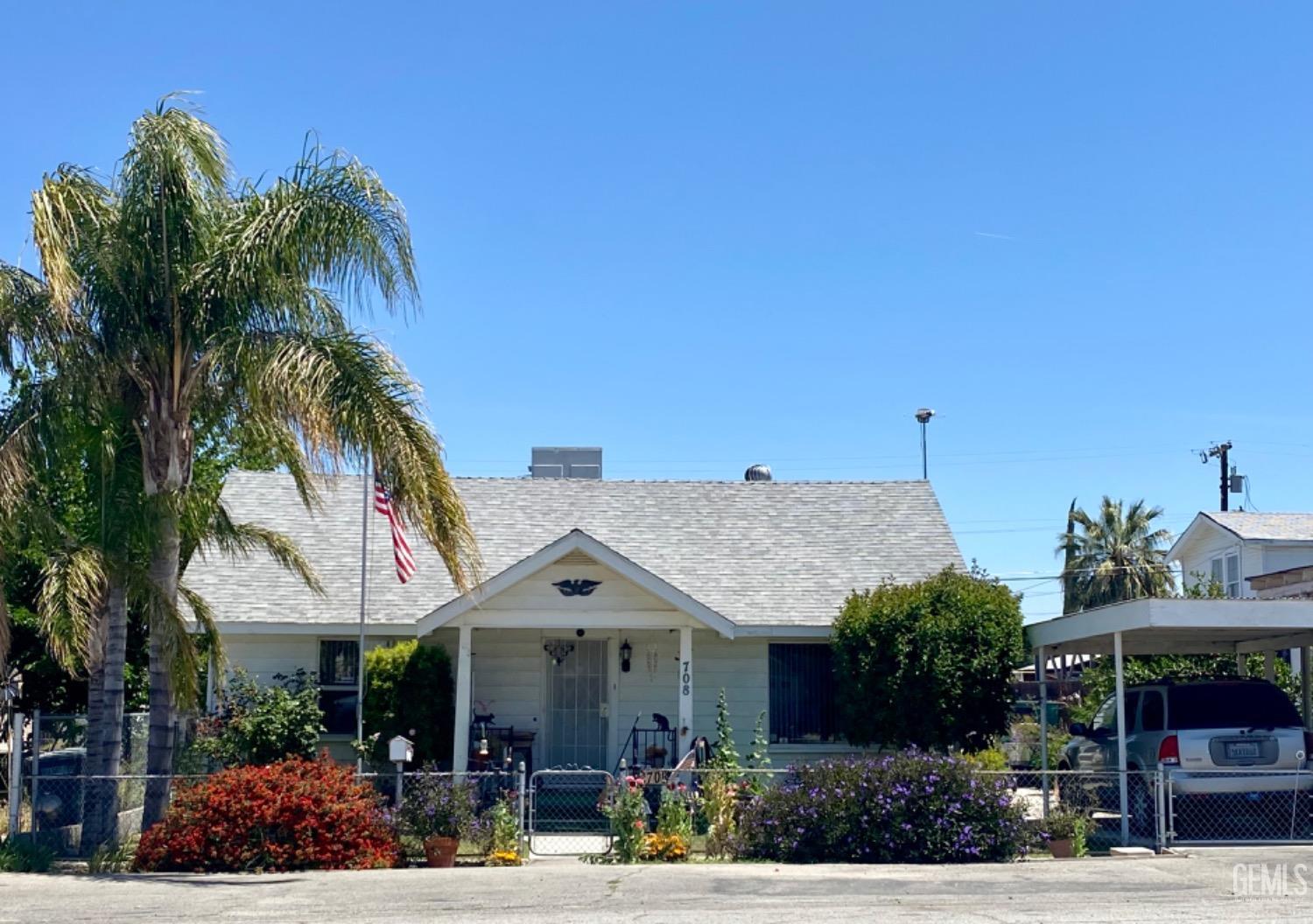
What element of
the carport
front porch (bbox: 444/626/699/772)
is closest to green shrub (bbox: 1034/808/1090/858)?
the carport

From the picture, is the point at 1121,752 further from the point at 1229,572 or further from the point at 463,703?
the point at 1229,572

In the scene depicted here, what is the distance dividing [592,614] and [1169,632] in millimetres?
7293

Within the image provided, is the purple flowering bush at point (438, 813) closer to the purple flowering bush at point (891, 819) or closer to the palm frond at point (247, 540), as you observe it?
the purple flowering bush at point (891, 819)

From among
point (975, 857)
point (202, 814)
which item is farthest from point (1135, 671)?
point (202, 814)

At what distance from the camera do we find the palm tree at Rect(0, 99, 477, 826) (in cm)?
1296

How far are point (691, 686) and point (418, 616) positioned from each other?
13.1 ft

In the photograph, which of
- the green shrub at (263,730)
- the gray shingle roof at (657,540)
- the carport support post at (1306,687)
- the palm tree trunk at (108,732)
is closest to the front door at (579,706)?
the gray shingle roof at (657,540)

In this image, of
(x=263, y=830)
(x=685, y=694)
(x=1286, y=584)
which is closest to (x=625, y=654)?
(x=685, y=694)

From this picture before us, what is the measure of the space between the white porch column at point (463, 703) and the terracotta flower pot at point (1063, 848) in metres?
7.27

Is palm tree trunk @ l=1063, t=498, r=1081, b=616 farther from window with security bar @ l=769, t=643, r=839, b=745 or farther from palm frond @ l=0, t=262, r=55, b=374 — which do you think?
palm frond @ l=0, t=262, r=55, b=374

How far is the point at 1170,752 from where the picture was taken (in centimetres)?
1459

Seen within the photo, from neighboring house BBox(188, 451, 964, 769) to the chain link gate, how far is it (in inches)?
30.1

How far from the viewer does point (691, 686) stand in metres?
18.1

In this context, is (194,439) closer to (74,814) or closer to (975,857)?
(74,814)
